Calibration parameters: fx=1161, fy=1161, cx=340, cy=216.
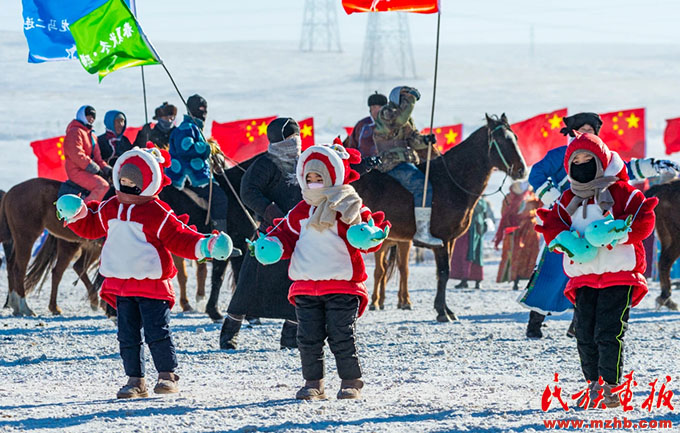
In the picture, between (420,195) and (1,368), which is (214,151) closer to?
(420,195)

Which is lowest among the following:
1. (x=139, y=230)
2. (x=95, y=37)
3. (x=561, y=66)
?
(x=139, y=230)

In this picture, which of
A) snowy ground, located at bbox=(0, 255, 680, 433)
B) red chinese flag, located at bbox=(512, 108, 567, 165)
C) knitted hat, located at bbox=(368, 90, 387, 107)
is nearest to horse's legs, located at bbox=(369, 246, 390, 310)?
snowy ground, located at bbox=(0, 255, 680, 433)

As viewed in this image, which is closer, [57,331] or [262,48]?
[57,331]

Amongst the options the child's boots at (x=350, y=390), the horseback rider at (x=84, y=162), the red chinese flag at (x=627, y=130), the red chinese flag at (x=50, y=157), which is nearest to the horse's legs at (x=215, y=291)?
the horseback rider at (x=84, y=162)

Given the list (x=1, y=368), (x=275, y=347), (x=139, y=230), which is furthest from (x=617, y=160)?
(x=1, y=368)

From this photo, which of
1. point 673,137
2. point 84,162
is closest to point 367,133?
point 84,162

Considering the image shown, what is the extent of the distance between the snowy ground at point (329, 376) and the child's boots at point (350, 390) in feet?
0.21

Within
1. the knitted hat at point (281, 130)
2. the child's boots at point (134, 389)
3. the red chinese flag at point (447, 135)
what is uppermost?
the red chinese flag at point (447, 135)

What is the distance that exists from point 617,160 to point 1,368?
4625mm

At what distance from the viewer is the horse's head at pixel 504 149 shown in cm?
1189

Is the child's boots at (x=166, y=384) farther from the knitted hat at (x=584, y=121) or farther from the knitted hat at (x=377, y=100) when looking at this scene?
the knitted hat at (x=377, y=100)

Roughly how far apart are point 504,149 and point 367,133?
150 centimetres

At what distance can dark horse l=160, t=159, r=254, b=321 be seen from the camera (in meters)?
11.8

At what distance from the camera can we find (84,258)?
13.8 metres
